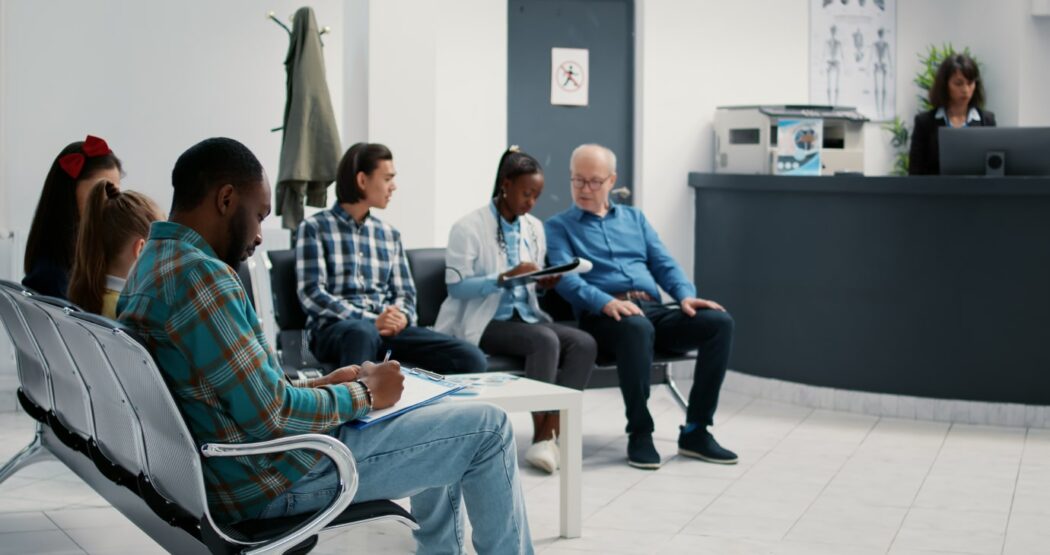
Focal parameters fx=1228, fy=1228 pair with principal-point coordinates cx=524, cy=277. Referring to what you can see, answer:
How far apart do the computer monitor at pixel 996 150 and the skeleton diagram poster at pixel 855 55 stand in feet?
4.98

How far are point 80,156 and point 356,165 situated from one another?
3.38 feet

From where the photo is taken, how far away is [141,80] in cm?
564

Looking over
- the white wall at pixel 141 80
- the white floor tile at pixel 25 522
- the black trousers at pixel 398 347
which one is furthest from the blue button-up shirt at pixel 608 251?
the white floor tile at pixel 25 522

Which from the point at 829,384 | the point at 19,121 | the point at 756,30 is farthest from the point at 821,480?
the point at 19,121

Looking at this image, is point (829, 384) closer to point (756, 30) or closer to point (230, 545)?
point (756, 30)

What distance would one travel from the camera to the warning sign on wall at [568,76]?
662 cm

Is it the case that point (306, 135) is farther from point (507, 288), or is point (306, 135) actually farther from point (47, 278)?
point (47, 278)

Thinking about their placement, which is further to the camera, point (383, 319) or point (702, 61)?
point (702, 61)

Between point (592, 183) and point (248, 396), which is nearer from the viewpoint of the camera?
point (248, 396)

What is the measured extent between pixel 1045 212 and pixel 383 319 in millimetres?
2890

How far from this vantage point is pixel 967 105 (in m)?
6.45

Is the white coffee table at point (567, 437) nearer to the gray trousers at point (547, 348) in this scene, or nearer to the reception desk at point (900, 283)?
the gray trousers at point (547, 348)

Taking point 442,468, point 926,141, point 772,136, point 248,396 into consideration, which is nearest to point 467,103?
point 772,136

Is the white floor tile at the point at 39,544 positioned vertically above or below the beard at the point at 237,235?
below
